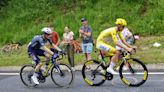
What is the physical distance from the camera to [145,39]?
21297 millimetres

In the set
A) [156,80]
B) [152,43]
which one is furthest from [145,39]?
[156,80]

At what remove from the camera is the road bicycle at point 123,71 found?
1246 centimetres

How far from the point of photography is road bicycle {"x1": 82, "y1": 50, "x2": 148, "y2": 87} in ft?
40.9

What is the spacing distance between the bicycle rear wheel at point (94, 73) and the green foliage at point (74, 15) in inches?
371

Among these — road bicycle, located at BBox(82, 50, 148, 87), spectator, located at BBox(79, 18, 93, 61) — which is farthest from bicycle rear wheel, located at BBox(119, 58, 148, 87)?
spectator, located at BBox(79, 18, 93, 61)

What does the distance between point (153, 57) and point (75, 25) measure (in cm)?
850

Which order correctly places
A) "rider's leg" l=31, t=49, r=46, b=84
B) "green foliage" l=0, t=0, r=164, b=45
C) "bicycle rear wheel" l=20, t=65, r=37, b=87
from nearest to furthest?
"rider's leg" l=31, t=49, r=46, b=84 → "bicycle rear wheel" l=20, t=65, r=37, b=87 → "green foliage" l=0, t=0, r=164, b=45

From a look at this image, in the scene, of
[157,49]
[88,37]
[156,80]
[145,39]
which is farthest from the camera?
[145,39]

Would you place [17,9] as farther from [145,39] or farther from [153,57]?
[153,57]

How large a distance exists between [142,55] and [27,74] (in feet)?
18.9

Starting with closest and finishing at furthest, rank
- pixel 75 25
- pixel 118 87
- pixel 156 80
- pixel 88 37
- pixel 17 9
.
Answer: pixel 118 87
pixel 156 80
pixel 88 37
pixel 75 25
pixel 17 9

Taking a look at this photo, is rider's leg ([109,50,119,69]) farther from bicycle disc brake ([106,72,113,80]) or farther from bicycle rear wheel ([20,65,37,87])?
bicycle rear wheel ([20,65,37,87])

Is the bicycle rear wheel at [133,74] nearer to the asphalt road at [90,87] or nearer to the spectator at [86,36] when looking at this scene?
the asphalt road at [90,87]

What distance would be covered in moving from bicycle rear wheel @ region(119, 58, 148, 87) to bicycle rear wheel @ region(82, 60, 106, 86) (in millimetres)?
606
